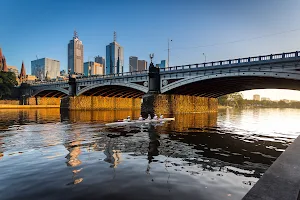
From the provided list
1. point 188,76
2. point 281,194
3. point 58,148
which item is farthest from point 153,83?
point 281,194

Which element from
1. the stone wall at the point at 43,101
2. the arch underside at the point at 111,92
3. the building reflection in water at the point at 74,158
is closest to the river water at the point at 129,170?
the building reflection in water at the point at 74,158

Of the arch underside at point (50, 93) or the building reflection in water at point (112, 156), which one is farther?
the arch underside at point (50, 93)

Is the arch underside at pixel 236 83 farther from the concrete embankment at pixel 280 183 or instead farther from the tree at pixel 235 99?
the tree at pixel 235 99

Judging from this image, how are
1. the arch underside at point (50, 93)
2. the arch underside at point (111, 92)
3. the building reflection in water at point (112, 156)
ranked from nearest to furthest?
the building reflection in water at point (112, 156), the arch underside at point (111, 92), the arch underside at point (50, 93)

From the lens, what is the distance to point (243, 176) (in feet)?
28.5

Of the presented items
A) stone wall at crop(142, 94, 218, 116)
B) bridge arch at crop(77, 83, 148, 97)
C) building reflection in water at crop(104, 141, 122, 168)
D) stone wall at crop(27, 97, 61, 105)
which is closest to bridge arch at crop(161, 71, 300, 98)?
stone wall at crop(142, 94, 218, 116)

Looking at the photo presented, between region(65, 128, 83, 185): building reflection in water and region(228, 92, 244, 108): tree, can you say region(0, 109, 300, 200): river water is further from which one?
region(228, 92, 244, 108): tree

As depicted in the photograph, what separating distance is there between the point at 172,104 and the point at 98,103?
114 ft

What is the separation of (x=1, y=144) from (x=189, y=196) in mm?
13614

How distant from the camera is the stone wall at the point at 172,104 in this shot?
147 feet

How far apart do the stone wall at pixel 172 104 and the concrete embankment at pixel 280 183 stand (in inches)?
1496

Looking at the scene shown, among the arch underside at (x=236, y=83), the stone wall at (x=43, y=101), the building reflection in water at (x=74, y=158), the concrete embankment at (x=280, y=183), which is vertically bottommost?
the building reflection in water at (x=74, y=158)

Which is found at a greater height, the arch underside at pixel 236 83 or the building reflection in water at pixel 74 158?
the arch underside at pixel 236 83

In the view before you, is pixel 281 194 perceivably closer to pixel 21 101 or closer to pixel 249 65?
pixel 249 65
